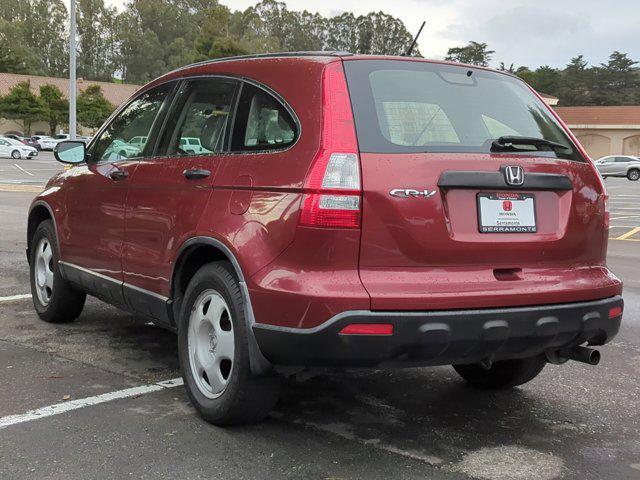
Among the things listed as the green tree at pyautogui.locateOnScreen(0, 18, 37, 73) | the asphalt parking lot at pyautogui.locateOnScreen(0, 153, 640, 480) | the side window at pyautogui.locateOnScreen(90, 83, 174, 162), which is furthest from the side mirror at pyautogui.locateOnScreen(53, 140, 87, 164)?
the green tree at pyautogui.locateOnScreen(0, 18, 37, 73)

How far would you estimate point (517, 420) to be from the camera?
3943 mm

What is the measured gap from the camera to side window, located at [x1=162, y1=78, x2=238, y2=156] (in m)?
3.88

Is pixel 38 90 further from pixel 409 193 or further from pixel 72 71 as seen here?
pixel 409 193

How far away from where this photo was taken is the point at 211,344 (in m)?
3.69

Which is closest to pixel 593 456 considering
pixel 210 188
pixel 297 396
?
pixel 297 396

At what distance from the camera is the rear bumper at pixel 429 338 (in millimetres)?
2992

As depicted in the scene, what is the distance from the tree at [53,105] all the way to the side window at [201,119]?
66812mm

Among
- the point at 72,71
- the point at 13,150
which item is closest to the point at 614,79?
the point at 13,150

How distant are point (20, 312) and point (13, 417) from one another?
253cm

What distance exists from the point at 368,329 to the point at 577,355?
130 cm

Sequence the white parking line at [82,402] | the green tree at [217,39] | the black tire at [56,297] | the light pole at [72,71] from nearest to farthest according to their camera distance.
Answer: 1. the white parking line at [82,402]
2. the black tire at [56,297]
3. the light pole at [72,71]
4. the green tree at [217,39]

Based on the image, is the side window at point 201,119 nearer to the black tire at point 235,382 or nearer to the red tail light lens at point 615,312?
the black tire at point 235,382

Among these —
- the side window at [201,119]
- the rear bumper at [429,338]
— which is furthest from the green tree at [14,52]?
the rear bumper at [429,338]

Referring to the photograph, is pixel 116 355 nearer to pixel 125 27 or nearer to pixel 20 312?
pixel 20 312
